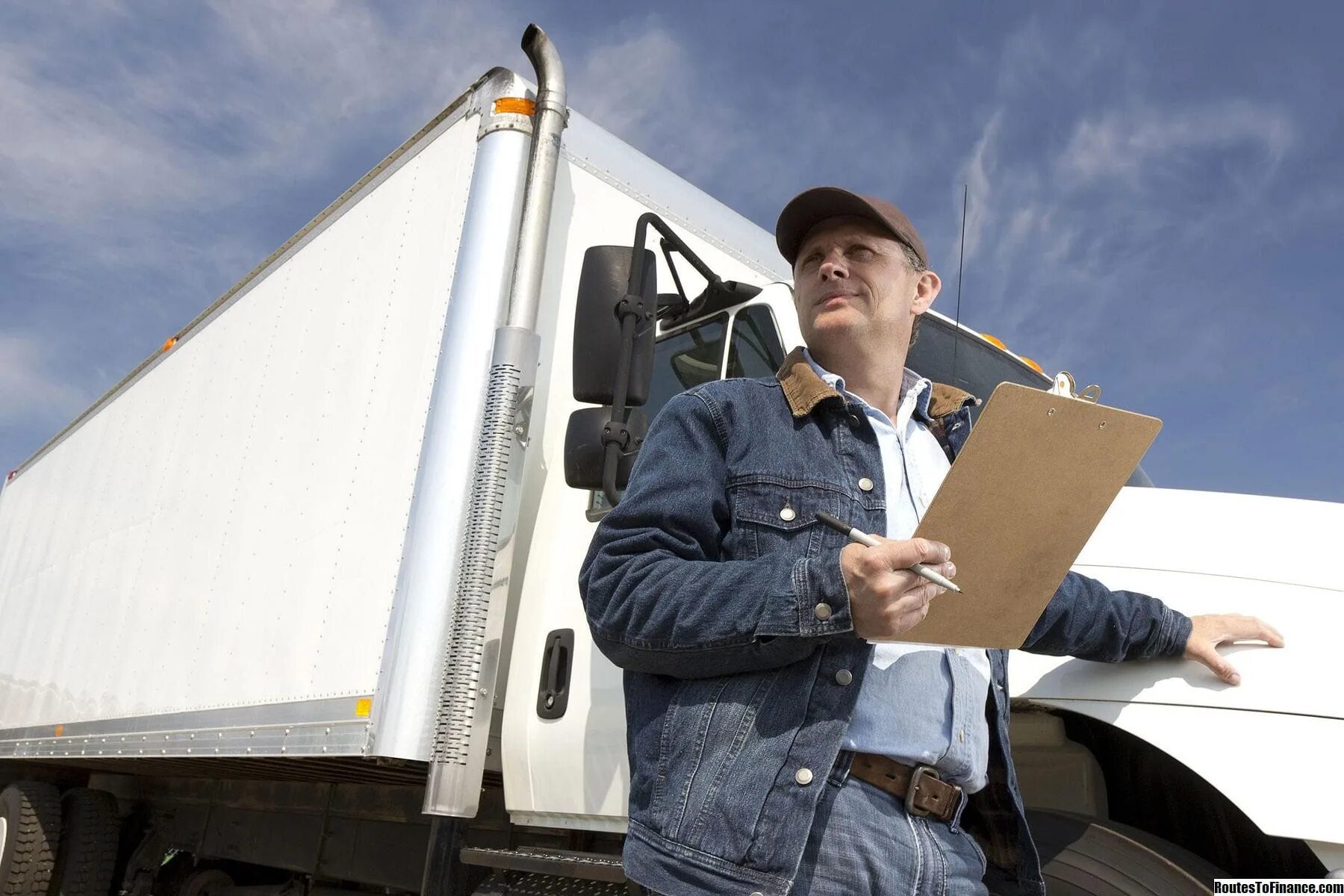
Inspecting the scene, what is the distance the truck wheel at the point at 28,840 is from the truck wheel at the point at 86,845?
0.06 metres

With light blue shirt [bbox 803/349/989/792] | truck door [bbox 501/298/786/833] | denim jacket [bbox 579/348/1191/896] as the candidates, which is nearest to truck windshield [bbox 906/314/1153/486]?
truck door [bbox 501/298/786/833]

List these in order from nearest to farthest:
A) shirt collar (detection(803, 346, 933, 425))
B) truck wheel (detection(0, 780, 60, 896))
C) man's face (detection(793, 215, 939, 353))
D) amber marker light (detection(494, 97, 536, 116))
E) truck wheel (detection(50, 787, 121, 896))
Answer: man's face (detection(793, 215, 939, 353))
shirt collar (detection(803, 346, 933, 425))
amber marker light (detection(494, 97, 536, 116))
truck wheel (detection(0, 780, 60, 896))
truck wheel (detection(50, 787, 121, 896))

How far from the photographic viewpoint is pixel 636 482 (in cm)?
181

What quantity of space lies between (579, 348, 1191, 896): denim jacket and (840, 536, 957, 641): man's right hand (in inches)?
1.1

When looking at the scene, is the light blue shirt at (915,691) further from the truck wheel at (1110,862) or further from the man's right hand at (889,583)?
the truck wheel at (1110,862)

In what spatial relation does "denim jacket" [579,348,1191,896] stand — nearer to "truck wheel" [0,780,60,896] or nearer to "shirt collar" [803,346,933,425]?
"shirt collar" [803,346,933,425]

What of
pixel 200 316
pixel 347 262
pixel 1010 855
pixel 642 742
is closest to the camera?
pixel 642 742

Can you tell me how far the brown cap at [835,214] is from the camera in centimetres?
211

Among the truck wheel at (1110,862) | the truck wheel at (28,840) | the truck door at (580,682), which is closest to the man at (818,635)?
the truck wheel at (1110,862)

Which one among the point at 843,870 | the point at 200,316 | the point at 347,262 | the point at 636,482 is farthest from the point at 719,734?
the point at 200,316

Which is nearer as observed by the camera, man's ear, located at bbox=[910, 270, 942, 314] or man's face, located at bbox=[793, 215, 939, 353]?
man's face, located at bbox=[793, 215, 939, 353]

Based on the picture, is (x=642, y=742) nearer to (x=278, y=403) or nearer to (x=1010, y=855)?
(x=1010, y=855)

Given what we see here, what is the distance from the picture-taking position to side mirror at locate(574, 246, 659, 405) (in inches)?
108

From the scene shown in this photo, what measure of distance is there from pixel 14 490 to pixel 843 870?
29.5 feet
